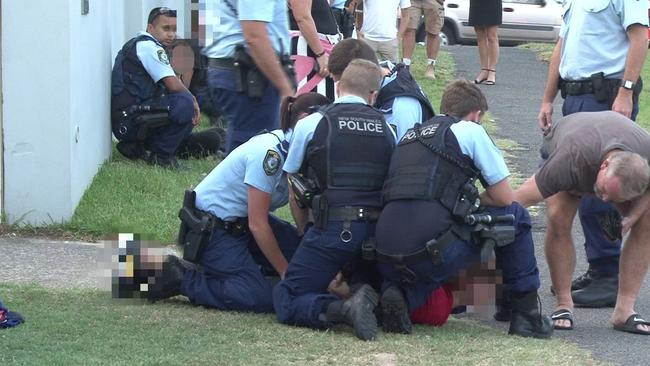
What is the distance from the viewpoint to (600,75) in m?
6.57

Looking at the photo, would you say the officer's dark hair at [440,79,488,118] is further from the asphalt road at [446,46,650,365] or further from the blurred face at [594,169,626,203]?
the asphalt road at [446,46,650,365]

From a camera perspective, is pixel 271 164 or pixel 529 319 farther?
pixel 271 164

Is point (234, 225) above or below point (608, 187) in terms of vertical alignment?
below

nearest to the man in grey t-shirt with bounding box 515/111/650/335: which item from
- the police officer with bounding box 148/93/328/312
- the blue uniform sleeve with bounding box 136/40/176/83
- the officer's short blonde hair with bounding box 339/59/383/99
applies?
the officer's short blonde hair with bounding box 339/59/383/99

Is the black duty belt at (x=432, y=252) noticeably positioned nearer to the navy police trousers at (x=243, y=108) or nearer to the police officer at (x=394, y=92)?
Answer: the police officer at (x=394, y=92)

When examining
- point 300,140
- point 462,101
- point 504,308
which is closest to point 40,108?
point 300,140

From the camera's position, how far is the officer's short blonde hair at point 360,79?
5.63m

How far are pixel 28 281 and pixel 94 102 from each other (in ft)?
7.86

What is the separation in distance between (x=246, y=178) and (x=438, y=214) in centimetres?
93

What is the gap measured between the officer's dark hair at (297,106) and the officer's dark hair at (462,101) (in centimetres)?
58

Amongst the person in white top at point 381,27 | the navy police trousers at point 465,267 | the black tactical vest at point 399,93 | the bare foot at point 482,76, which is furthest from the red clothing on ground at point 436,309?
the bare foot at point 482,76

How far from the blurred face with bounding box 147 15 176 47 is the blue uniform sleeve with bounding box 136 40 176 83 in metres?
0.38

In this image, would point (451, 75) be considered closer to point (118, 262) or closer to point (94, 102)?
point (94, 102)

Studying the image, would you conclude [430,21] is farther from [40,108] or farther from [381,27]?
[40,108]
